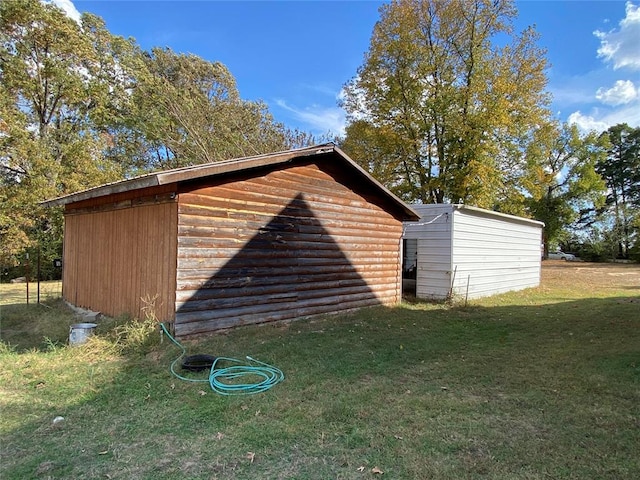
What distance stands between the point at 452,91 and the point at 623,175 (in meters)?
32.3

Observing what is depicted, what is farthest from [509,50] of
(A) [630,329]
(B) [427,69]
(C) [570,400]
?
(C) [570,400]

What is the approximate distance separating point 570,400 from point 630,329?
4.33m

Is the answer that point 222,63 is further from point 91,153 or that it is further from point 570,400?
point 570,400

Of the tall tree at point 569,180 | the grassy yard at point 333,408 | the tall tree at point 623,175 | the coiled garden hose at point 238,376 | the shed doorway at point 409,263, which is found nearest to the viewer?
the grassy yard at point 333,408

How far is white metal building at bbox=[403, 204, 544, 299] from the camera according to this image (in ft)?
35.6

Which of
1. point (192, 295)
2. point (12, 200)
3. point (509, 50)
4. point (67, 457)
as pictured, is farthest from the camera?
point (509, 50)

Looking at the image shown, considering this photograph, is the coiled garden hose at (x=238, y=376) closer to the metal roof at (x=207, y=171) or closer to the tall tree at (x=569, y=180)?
A: the metal roof at (x=207, y=171)

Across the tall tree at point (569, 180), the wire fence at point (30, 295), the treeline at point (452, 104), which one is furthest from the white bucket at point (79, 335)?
the tall tree at point (569, 180)

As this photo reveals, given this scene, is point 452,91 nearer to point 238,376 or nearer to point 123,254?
point 123,254

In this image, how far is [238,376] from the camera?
182 inches

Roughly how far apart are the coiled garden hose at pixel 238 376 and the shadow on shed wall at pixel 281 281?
3.46 ft

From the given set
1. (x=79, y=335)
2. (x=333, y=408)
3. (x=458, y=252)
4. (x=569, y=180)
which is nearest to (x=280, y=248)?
(x=79, y=335)

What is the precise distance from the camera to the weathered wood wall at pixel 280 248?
607 cm

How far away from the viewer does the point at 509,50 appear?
18.0 m
